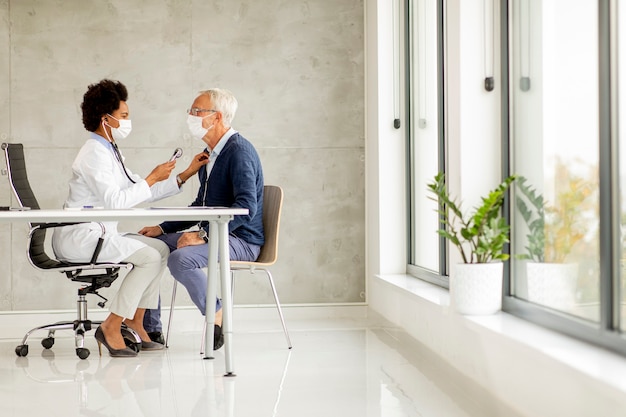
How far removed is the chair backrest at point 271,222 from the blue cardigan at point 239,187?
40 mm

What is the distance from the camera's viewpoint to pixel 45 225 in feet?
14.5

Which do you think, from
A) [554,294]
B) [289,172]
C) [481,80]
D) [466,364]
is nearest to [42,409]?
[466,364]

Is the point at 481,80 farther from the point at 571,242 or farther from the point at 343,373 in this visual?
the point at 343,373

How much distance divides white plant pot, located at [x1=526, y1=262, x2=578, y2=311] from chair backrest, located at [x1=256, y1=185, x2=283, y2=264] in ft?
5.47

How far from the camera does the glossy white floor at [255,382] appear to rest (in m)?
3.11

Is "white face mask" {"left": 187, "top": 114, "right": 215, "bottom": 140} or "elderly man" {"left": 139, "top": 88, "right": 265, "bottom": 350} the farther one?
"white face mask" {"left": 187, "top": 114, "right": 215, "bottom": 140}

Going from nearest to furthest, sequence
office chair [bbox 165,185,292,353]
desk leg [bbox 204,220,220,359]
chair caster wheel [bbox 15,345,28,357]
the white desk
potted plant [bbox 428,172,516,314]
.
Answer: potted plant [bbox 428,172,516,314] → the white desk → desk leg [bbox 204,220,220,359] → office chair [bbox 165,185,292,353] → chair caster wheel [bbox 15,345,28,357]

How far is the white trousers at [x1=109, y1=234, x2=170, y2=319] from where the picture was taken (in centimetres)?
428

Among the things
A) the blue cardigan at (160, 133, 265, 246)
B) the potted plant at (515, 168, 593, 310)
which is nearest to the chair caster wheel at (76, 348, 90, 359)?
the blue cardigan at (160, 133, 265, 246)

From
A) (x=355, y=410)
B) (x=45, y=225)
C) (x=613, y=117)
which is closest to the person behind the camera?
(x=613, y=117)

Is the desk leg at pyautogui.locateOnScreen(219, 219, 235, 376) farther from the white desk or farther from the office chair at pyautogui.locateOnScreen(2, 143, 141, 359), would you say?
the office chair at pyautogui.locateOnScreen(2, 143, 141, 359)

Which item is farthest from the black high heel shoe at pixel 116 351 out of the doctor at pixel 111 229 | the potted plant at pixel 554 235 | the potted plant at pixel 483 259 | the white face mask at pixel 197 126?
the potted plant at pixel 554 235

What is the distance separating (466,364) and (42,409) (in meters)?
1.73

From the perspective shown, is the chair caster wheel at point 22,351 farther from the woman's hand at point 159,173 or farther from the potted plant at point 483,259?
the potted plant at point 483,259
